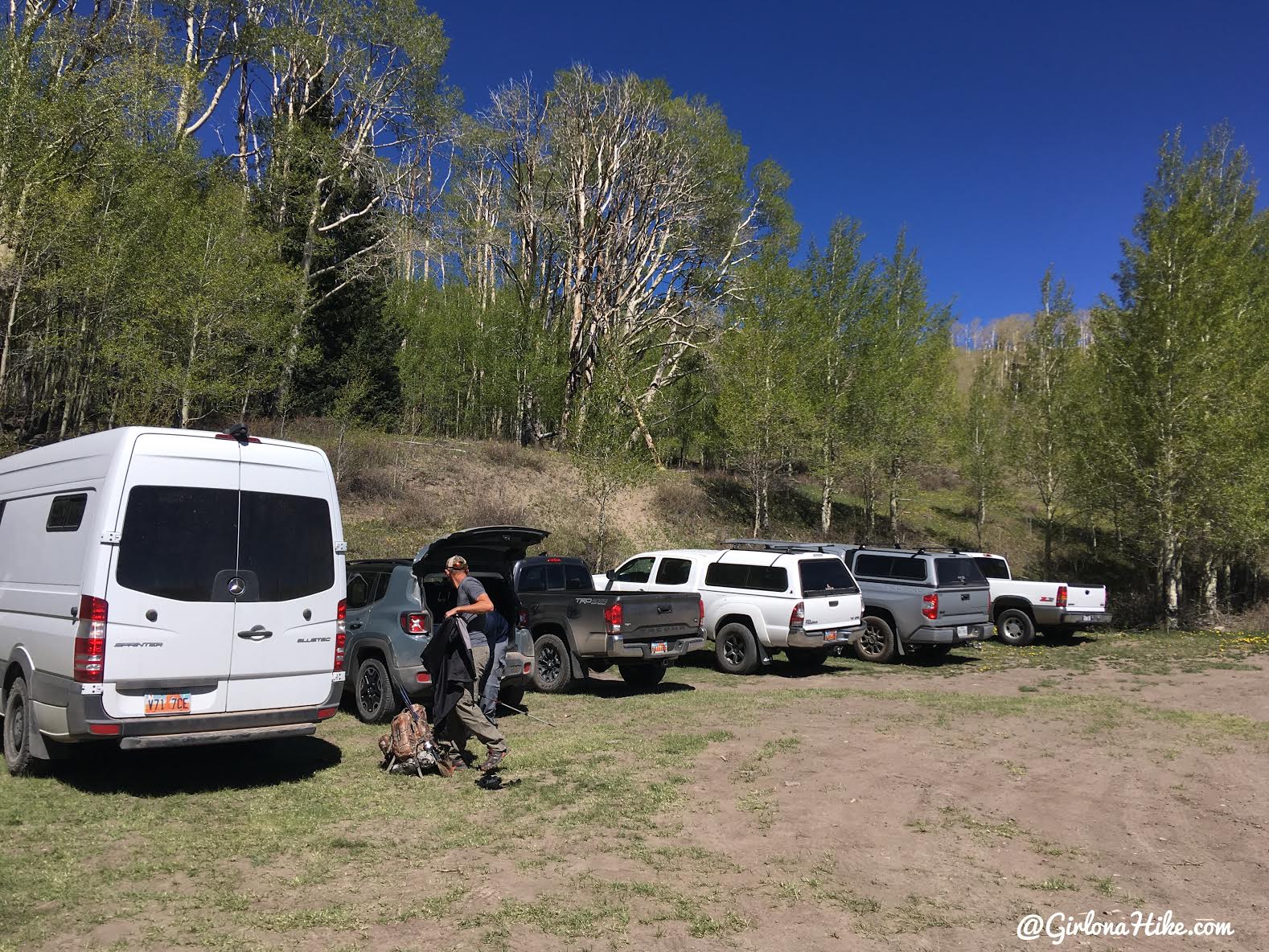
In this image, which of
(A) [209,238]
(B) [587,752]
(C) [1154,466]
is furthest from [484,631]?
(C) [1154,466]

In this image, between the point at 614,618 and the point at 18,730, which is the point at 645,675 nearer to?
the point at 614,618

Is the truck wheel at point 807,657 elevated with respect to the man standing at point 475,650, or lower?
lower

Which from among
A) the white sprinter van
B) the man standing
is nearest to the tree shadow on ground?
the white sprinter van

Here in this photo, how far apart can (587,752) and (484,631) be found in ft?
5.28

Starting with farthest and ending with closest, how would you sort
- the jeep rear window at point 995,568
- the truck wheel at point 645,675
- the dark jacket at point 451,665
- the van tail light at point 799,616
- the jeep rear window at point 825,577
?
the jeep rear window at point 995,568
the jeep rear window at point 825,577
the van tail light at point 799,616
the truck wheel at point 645,675
the dark jacket at point 451,665

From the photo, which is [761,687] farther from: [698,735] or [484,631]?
[484,631]

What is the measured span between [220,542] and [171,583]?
0.46 m

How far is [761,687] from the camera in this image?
41.1ft

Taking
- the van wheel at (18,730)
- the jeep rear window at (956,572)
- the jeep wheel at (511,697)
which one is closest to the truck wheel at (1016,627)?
the jeep rear window at (956,572)

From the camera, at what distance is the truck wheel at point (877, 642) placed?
52.2 ft

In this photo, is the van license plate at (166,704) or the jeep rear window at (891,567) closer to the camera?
the van license plate at (166,704)

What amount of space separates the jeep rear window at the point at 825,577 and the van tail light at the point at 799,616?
9.9 inches

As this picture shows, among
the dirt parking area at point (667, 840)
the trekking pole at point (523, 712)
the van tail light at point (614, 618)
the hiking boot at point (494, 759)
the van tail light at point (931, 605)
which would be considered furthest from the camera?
the van tail light at point (931, 605)

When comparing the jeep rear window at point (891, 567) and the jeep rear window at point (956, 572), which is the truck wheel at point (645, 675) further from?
the jeep rear window at point (956, 572)
